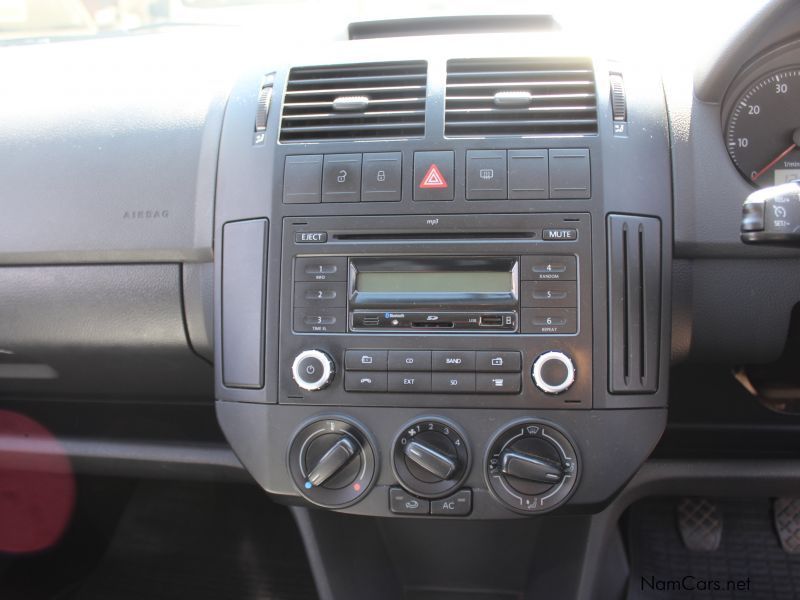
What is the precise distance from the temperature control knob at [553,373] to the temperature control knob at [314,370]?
33cm

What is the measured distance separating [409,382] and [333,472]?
19 cm

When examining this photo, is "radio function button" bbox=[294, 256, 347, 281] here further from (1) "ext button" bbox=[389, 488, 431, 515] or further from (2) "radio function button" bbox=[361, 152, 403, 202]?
(1) "ext button" bbox=[389, 488, 431, 515]

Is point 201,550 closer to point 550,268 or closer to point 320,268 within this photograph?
point 320,268

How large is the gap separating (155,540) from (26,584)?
0.34 m

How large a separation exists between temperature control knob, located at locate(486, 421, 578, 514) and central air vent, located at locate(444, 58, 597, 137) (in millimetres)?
491

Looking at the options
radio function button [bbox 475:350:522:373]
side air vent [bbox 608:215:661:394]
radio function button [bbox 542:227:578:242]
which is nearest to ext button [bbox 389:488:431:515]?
radio function button [bbox 475:350:522:373]

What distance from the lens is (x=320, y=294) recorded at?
4.12 ft

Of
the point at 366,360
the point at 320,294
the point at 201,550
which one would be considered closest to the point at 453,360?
the point at 366,360

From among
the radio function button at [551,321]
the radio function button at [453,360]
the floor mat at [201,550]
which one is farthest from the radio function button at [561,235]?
the floor mat at [201,550]

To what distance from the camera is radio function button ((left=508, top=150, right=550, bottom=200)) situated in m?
1.23

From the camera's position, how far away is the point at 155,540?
86.0 inches

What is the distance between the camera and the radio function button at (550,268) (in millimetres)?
1219

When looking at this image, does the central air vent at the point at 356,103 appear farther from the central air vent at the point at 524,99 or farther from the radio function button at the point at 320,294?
the radio function button at the point at 320,294

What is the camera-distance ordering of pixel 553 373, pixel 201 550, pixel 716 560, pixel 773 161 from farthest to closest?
pixel 201 550
pixel 716 560
pixel 773 161
pixel 553 373
